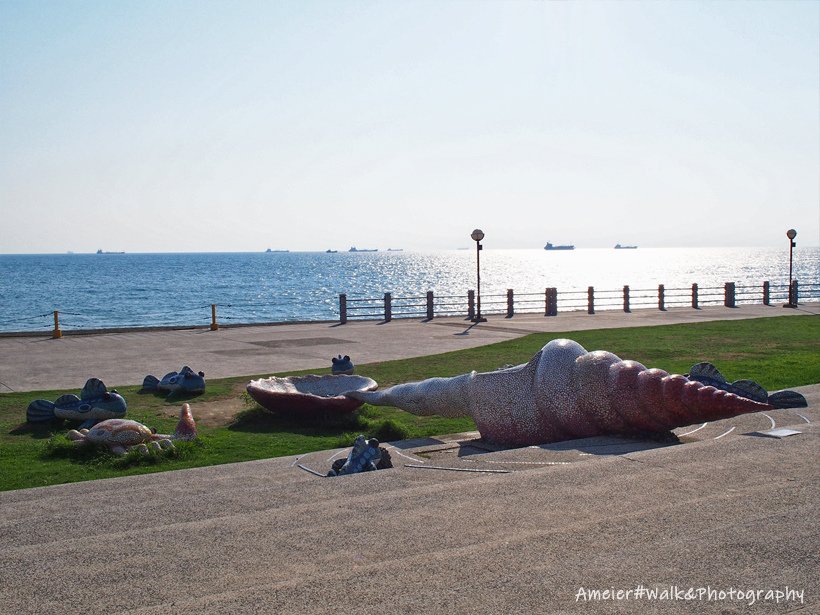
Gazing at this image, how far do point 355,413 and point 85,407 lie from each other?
3.37m

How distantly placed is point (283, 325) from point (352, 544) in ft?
73.9

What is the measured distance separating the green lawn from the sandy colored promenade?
3.14ft

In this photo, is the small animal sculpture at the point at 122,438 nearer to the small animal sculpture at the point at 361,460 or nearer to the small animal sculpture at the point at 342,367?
the small animal sculpture at the point at 361,460

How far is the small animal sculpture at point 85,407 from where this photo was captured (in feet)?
36.7

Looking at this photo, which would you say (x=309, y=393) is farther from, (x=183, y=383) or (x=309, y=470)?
(x=309, y=470)

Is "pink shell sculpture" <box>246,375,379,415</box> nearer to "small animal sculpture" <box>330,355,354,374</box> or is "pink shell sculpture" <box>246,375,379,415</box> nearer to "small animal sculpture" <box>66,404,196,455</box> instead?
"small animal sculpture" <box>66,404,196,455</box>

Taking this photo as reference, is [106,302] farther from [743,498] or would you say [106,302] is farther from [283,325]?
[743,498]

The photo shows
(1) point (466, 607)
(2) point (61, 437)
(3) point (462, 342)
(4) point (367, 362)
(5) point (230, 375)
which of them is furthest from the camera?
(3) point (462, 342)

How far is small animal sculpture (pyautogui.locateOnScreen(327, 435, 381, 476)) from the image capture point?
7781 millimetres

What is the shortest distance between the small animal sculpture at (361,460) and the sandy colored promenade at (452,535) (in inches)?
15.6

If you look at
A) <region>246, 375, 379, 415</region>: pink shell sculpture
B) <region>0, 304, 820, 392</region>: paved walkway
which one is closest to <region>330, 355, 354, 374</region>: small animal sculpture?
<region>0, 304, 820, 392</region>: paved walkway

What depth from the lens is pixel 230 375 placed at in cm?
1590

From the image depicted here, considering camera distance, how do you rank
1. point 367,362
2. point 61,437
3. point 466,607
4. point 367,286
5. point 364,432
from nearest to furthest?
point 466,607
point 61,437
point 364,432
point 367,362
point 367,286

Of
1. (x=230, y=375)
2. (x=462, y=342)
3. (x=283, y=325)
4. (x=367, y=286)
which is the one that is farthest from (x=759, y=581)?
(x=367, y=286)
